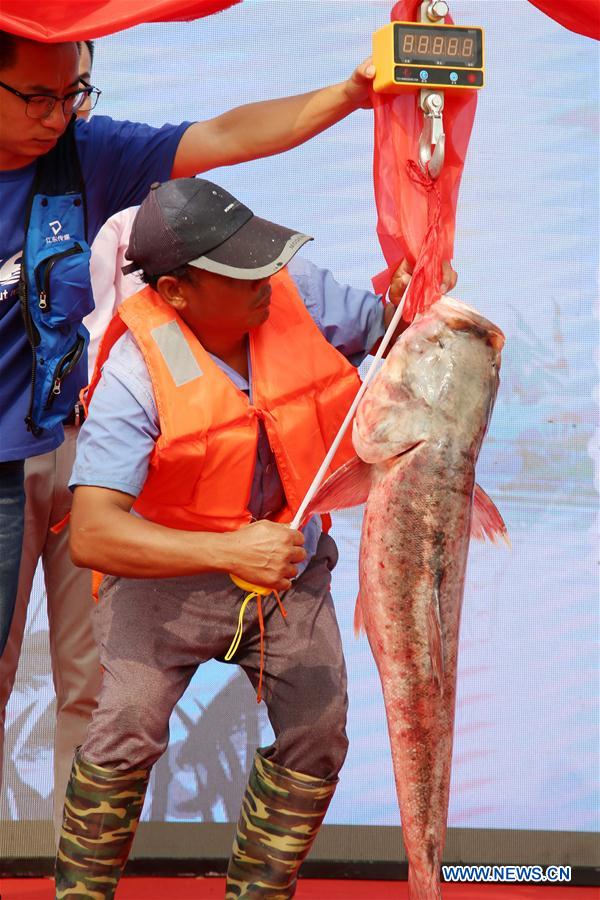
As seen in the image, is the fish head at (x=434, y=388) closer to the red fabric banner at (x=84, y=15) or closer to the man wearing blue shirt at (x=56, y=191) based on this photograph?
the man wearing blue shirt at (x=56, y=191)

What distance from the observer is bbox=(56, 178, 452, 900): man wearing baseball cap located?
263 cm

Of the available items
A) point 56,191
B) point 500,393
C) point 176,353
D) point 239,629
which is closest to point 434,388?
point 176,353

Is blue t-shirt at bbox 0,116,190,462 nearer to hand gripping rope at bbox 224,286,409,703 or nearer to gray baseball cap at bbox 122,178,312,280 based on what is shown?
gray baseball cap at bbox 122,178,312,280

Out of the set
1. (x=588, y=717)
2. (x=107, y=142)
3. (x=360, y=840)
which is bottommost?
(x=360, y=840)

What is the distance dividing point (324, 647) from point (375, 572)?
38cm

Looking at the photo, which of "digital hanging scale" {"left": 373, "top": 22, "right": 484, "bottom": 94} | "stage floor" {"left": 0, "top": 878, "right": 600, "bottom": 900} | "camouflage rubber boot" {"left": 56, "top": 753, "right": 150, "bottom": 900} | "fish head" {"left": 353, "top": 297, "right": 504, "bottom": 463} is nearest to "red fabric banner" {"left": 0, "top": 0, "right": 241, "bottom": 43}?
"digital hanging scale" {"left": 373, "top": 22, "right": 484, "bottom": 94}

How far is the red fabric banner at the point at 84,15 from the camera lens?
2.62 meters

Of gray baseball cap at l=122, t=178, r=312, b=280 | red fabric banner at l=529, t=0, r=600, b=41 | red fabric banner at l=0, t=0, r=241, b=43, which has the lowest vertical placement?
gray baseball cap at l=122, t=178, r=312, b=280

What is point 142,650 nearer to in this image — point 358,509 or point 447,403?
point 447,403

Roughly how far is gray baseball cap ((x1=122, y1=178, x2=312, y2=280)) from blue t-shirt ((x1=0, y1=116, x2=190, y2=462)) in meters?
0.22

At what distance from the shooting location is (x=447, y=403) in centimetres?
242

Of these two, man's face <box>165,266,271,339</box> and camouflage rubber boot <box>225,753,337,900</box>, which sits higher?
man's face <box>165,266,271,339</box>

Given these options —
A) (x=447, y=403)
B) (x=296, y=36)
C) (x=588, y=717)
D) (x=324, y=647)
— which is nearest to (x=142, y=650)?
(x=324, y=647)

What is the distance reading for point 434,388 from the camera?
2414 millimetres
